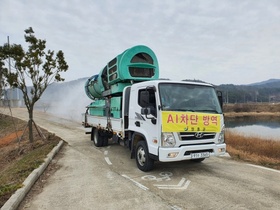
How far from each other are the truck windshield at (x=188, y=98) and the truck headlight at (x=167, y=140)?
0.60m

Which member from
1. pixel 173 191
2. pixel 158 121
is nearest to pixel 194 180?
pixel 173 191

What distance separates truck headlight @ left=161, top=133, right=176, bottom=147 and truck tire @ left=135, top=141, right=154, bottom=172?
2.49 ft

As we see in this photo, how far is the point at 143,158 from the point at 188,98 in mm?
1987

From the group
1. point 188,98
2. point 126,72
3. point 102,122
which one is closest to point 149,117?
point 188,98

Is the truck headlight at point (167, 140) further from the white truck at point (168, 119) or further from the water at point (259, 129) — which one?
the water at point (259, 129)

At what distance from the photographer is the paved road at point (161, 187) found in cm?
432

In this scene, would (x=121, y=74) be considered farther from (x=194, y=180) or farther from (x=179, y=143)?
(x=194, y=180)

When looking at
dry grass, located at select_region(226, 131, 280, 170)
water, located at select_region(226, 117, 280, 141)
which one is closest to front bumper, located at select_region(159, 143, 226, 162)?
dry grass, located at select_region(226, 131, 280, 170)

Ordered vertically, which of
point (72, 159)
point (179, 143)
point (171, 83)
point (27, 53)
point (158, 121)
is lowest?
point (72, 159)

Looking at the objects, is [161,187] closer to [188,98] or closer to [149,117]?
[149,117]

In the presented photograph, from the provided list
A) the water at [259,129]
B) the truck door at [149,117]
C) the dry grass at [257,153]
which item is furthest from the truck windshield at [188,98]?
the water at [259,129]

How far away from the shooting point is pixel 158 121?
18.3 feet

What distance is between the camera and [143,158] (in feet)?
20.8

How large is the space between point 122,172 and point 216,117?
9.40ft
